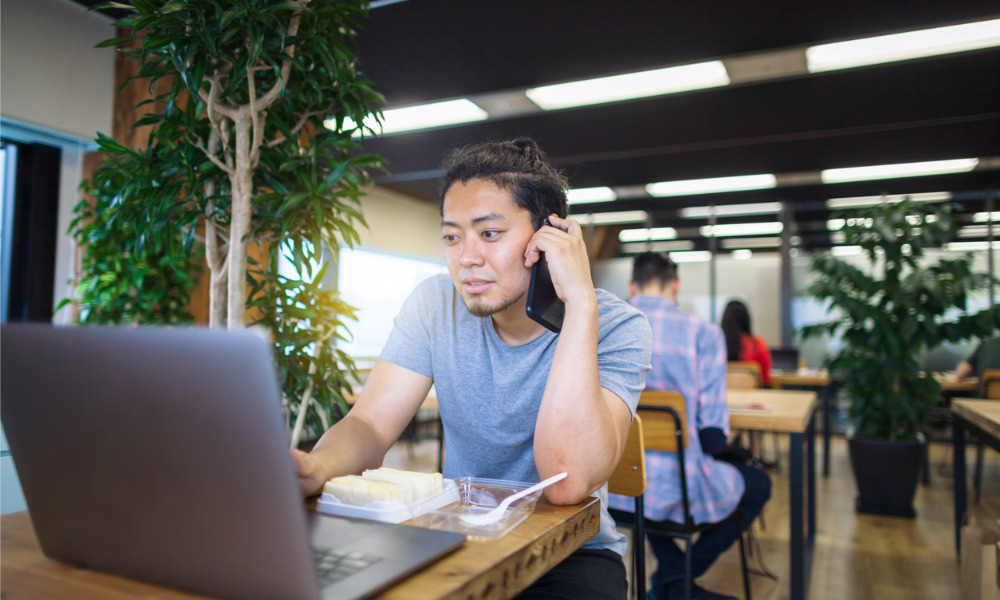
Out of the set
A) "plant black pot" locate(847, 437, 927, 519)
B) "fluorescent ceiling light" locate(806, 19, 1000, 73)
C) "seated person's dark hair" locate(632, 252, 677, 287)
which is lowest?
"plant black pot" locate(847, 437, 927, 519)

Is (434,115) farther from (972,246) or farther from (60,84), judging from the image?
(972,246)

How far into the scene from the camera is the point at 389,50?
12.1 ft

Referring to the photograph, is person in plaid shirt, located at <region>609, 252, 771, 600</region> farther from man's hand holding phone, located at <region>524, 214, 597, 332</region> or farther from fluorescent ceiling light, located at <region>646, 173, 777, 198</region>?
fluorescent ceiling light, located at <region>646, 173, 777, 198</region>

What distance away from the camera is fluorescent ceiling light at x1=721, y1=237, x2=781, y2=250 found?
25.3 feet

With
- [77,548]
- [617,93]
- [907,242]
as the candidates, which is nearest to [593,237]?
[617,93]

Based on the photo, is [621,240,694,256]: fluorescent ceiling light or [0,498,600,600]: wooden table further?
[621,240,694,256]: fluorescent ceiling light

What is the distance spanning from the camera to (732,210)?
24.7 ft

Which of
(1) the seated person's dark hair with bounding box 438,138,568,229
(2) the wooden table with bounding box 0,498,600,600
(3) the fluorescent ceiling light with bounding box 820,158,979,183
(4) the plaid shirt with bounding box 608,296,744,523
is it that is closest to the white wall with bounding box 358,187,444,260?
(3) the fluorescent ceiling light with bounding box 820,158,979,183

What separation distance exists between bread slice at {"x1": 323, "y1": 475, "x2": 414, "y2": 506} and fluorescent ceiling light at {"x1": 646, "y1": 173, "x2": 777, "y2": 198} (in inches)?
245

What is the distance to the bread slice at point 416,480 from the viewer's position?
80 cm

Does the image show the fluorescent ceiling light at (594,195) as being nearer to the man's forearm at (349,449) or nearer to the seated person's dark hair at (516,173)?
the seated person's dark hair at (516,173)

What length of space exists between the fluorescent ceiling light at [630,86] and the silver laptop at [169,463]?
12.6ft

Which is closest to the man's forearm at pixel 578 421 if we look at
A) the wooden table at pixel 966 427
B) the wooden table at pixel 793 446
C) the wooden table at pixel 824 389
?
the wooden table at pixel 793 446

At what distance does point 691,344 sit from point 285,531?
208 cm
